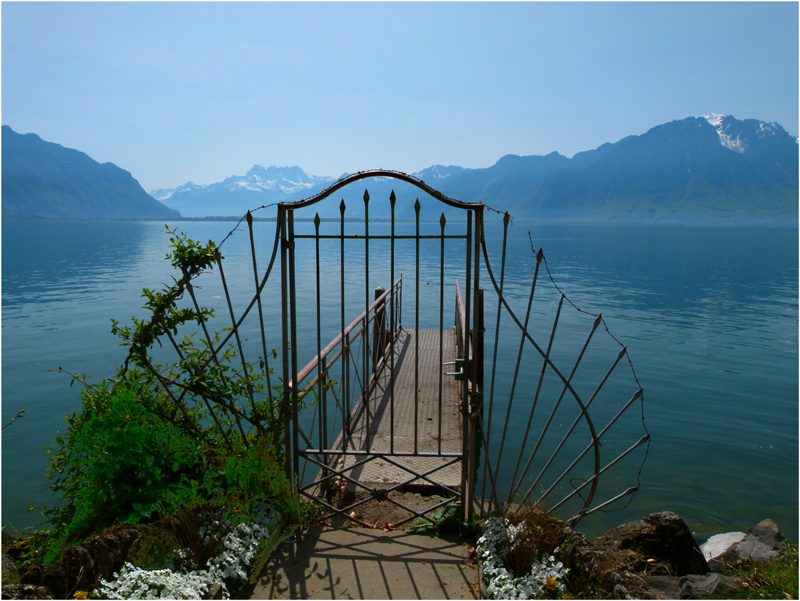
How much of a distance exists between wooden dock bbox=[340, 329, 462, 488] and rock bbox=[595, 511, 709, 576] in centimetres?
185

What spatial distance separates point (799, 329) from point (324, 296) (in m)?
19.5

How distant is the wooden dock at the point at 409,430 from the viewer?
5285 mm

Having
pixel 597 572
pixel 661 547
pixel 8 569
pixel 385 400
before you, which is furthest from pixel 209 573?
pixel 385 400

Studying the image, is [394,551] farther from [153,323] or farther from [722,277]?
[722,277]

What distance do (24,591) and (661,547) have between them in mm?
5512

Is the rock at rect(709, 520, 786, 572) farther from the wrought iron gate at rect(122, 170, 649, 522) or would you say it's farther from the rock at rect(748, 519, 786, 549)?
the wrought iron gate at rect(122, 170, 649, 522)

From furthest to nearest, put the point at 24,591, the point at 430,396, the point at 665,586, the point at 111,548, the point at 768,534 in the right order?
the point at 430,396
the point at 768,534
the point at 665,586
the point at 111,548
the point at 24,591

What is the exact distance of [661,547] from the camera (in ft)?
18.0

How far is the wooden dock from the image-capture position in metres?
5.29

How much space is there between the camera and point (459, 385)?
9.28m

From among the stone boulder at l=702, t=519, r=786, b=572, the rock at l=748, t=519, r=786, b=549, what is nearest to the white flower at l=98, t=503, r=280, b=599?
the stone boulder at l=702, t=519, r=786, b=572

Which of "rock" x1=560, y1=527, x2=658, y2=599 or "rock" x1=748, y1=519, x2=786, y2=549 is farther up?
"rock" x1=560, y1=527, x2=658, y2=599

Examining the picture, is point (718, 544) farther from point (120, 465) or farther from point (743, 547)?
point (120, 465)

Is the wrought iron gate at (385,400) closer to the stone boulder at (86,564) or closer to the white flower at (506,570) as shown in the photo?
the white flower at (506,570)
